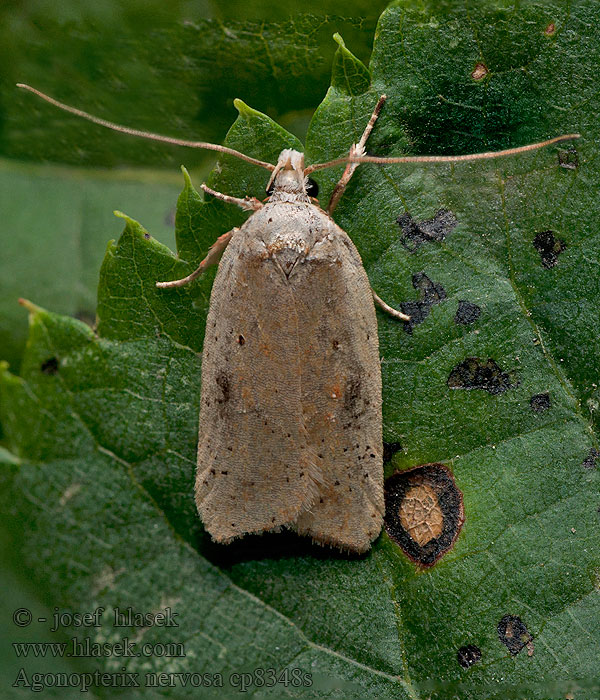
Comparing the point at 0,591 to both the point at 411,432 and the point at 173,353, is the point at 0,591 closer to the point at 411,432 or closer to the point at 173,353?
the point at 173,353

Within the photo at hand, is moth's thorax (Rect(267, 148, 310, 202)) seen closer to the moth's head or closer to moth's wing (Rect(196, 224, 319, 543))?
the moth's head

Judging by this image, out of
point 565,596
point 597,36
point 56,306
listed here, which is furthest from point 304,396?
point 597,36

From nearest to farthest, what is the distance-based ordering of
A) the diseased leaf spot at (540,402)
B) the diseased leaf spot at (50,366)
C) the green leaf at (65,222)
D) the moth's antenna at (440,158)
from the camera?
1. the moth's antenna at (440,158)
2. the diseased leaf spot at (540,402)
3. the diseased leaf spot at (50,366)
4. the green leaf at (65,222)

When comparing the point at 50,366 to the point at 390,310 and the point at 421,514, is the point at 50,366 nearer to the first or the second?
the point at 390,310

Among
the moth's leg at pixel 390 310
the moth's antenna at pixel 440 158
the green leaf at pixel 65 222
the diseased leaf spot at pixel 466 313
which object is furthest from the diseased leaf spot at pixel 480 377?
the green leaf at pixel 65 222

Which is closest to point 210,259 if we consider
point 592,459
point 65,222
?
point 65,222

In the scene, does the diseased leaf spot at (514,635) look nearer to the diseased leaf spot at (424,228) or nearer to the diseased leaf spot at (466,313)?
the diseased leaf spot at (466,313)

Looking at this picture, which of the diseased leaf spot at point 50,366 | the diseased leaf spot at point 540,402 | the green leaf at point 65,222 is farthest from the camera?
the green leaf at point 65,222
